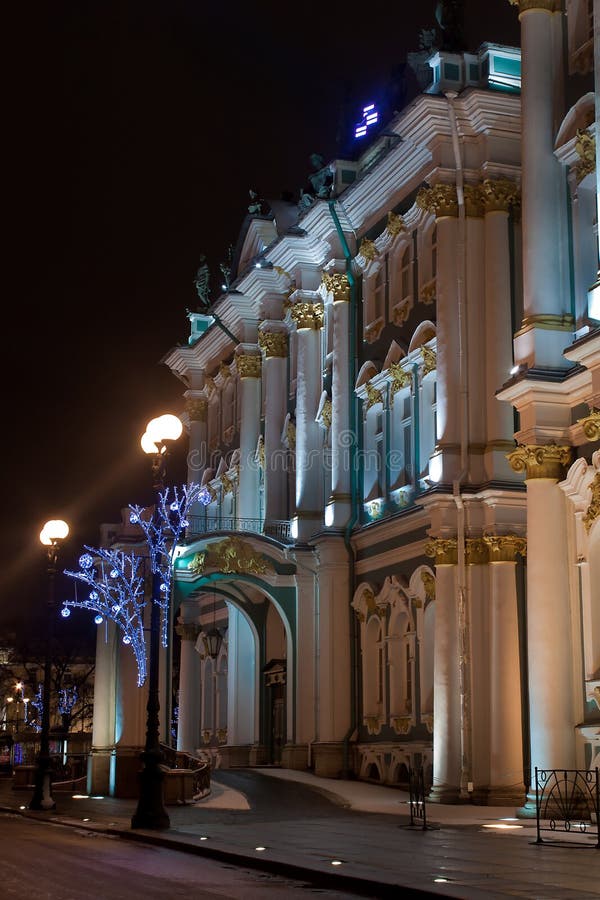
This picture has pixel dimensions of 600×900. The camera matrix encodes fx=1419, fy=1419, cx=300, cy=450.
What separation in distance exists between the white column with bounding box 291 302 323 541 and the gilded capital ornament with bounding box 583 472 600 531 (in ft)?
52.8

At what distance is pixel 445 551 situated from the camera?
30609 mm

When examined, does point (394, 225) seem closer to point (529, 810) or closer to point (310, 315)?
point (310, 315)

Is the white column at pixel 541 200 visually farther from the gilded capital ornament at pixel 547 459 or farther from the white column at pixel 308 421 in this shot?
the white column at pixel 308 421

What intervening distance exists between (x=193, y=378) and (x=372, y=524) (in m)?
19.6

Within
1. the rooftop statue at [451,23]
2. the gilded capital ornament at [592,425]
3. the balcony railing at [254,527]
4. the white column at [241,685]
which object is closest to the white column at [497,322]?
the rooftop statue at [451,23]

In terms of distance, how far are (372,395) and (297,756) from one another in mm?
10214

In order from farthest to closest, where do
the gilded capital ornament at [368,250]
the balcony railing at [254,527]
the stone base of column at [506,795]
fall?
the balcony railing at [254,527] → the gilded capital ornament at [368,250] → the stone base of column at [506,795]

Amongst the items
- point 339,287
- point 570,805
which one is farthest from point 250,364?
point 570,805

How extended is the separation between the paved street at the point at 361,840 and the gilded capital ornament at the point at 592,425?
21.4 ft

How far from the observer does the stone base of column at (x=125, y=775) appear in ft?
115

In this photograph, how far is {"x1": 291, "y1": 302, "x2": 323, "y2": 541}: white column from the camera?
40.4 m

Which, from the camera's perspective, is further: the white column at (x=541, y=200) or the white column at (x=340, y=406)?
the white column at (x=340, y=406)

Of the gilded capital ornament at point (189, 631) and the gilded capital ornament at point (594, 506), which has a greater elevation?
the gilded capital ornament at point (594, 506)

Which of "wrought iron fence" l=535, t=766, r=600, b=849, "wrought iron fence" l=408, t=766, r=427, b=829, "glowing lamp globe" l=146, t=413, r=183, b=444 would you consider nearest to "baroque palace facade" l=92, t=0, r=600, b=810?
"wrought iron fence" l=535, t=766, r=600, b=849
